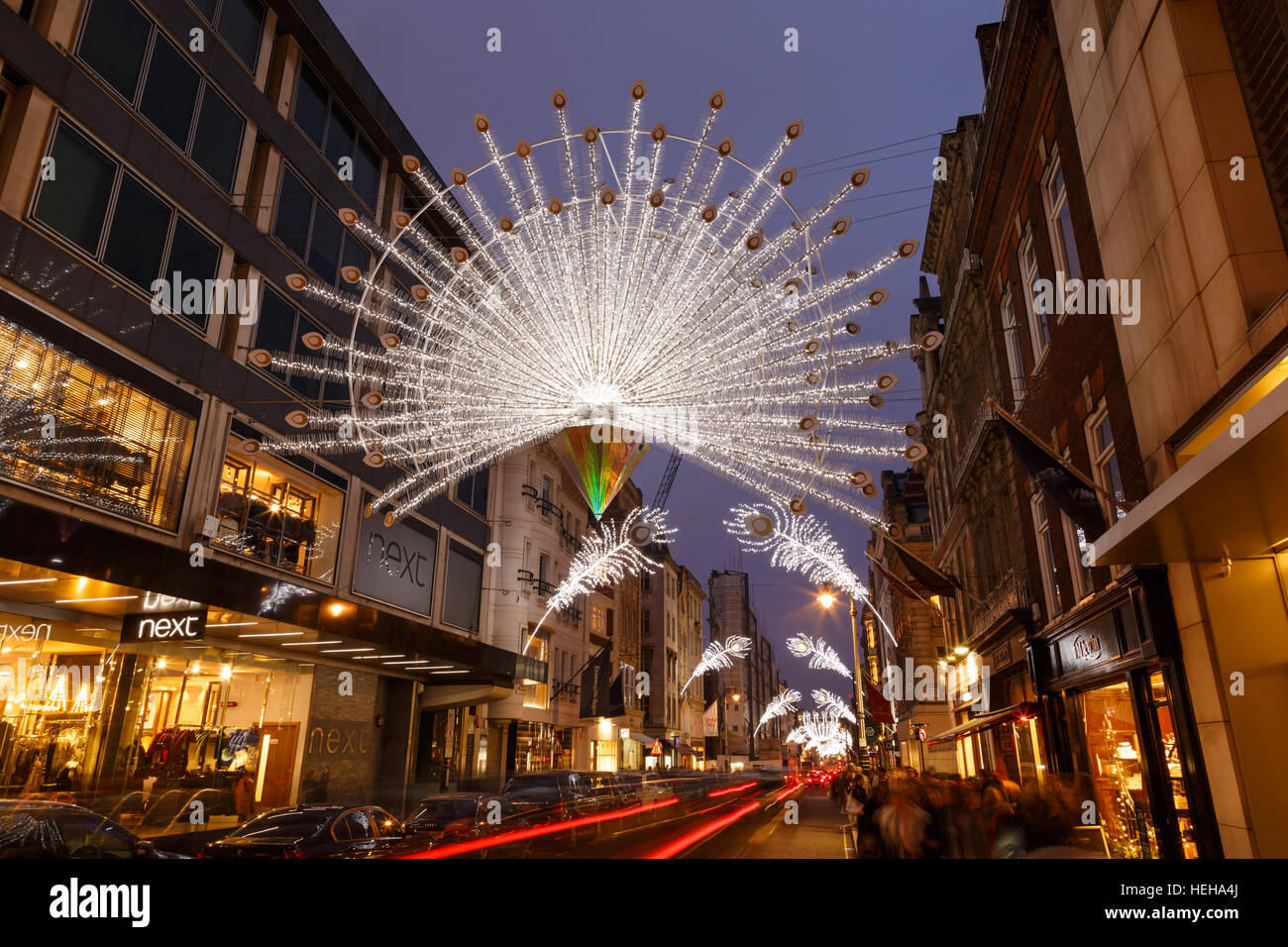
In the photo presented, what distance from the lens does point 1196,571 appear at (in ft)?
32.0

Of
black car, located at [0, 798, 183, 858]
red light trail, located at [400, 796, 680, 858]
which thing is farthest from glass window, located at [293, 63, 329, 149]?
black car, located at [0, 798, 183, 858]

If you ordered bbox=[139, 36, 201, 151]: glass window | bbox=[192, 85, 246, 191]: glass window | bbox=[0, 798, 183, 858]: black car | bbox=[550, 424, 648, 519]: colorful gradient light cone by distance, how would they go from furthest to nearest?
1. bbox=[192, 85, 246, 191]: glass window
2. bbox=[139, 36, 201, 151]: glass window
3. bbox=[550, 424, 648, 519]: colorful gradient light cone
4. bbox=[0, 798, 183, 858]: black car

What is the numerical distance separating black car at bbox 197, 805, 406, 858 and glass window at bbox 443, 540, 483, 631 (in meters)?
17.4

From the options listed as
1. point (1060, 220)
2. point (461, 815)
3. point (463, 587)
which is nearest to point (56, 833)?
point (461, 815)

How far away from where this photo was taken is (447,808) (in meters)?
15.6

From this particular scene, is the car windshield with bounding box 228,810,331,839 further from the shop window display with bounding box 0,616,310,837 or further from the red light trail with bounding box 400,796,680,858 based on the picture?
the shop window display with bounding box 0,616,310,837

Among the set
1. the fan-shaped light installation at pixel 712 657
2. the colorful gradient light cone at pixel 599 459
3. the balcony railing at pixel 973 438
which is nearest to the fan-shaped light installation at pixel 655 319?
the colorful gradient light cone at pixel 599 459

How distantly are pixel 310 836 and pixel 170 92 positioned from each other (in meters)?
16.2

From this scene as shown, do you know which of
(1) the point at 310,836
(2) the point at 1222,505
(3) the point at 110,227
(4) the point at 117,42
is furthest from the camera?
(4) the point at 117,42

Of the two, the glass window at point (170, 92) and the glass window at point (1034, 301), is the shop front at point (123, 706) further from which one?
the glass window at point (1034, 301)

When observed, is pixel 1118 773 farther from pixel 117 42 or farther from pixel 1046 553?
pixel 117 42

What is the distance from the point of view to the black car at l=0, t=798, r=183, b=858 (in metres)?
6.56
